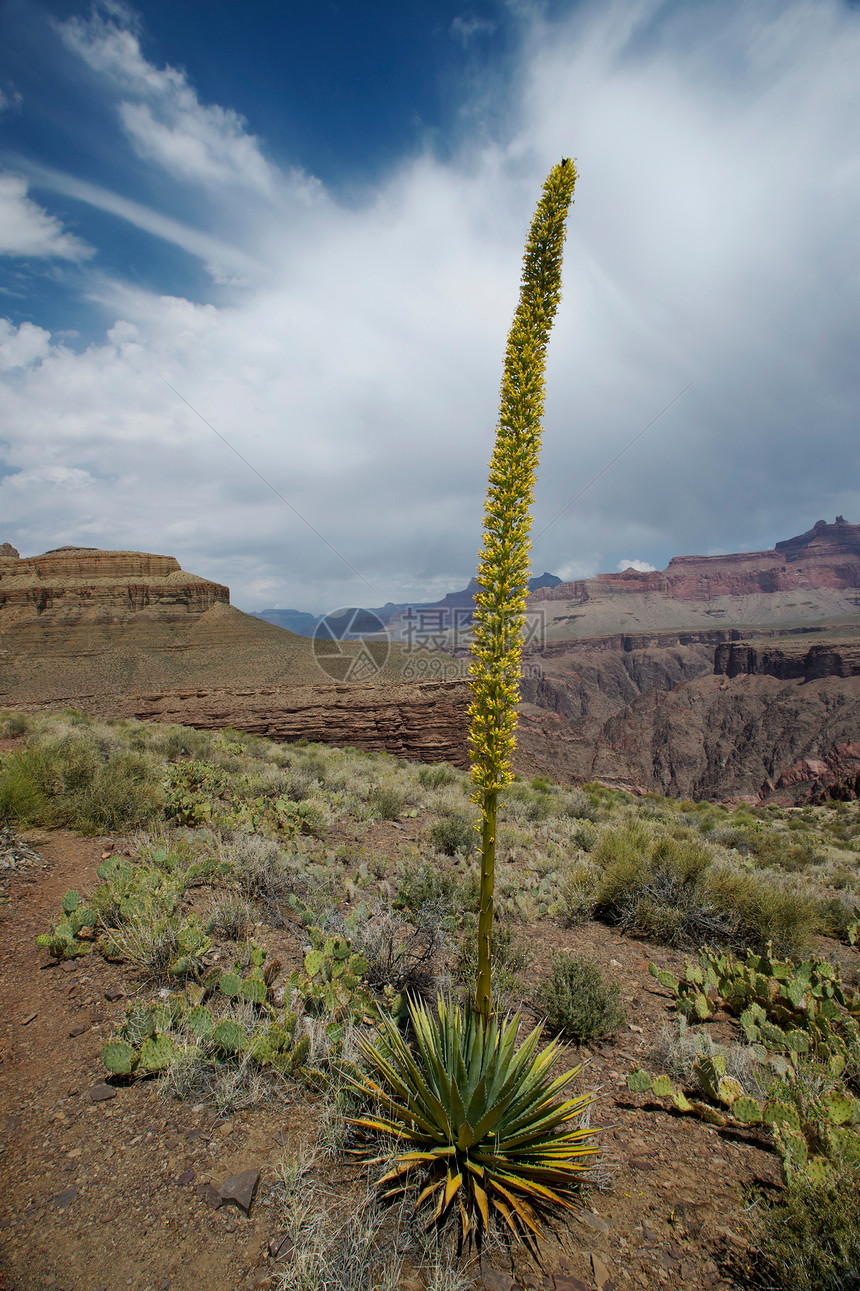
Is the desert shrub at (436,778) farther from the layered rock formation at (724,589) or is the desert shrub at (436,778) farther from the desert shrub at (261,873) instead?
the layered rock formation at (724,589)

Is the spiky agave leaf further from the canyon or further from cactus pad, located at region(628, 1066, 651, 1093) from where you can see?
the canyon

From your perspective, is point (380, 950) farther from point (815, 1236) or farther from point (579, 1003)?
point (815, 1236)

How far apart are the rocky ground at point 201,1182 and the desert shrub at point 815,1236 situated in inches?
10.1

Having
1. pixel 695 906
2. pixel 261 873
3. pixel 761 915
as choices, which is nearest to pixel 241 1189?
pixel 261 873

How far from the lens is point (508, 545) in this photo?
8.66 feet

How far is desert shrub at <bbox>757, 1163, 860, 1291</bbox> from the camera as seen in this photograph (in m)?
1.96

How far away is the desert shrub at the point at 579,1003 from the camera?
387cm

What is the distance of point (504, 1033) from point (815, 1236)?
1.40 meters

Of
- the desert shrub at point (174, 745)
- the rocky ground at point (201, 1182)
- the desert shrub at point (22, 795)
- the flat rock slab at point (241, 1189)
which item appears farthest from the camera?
the desert shrub at point (174, 745)

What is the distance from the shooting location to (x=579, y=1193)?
2.57 metres

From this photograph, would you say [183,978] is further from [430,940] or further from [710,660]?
[710,660]

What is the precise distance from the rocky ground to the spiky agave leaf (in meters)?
0.18

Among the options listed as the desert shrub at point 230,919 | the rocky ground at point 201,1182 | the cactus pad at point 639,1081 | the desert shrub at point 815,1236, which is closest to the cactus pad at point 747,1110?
the rocky ground at point 201,1182

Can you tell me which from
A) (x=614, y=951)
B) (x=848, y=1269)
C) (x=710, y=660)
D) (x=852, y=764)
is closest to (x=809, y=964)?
(x=614, y=951)
